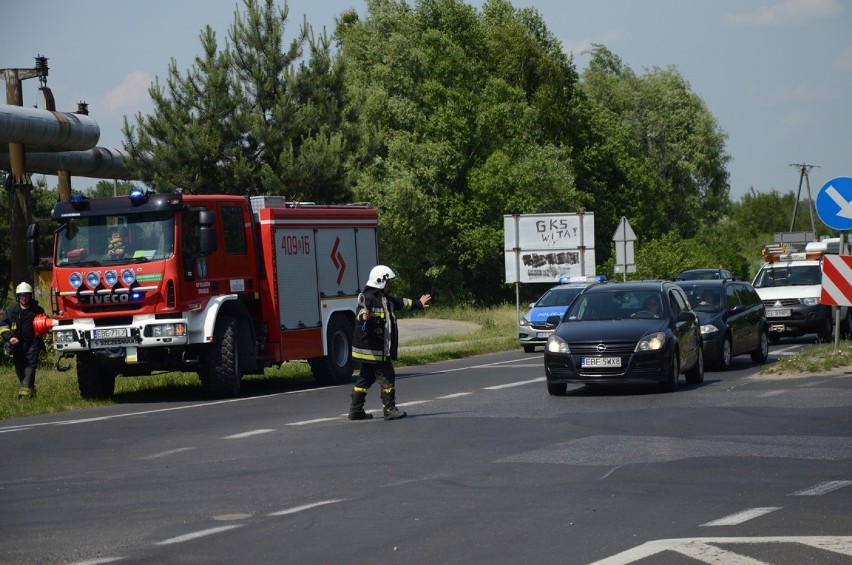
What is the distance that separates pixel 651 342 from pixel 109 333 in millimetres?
7757

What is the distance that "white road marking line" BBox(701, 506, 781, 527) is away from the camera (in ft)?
28.0

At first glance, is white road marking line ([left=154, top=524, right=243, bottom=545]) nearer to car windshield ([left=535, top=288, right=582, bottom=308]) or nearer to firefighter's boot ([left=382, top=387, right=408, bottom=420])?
firefighter's boot ([left=382, top=387, right=408, bottom=420])

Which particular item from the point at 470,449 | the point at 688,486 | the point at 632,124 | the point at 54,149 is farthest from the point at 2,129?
the point at 632,124

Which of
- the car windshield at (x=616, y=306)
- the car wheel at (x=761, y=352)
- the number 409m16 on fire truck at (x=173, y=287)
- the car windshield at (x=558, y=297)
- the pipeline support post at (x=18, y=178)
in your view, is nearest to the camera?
the car windshield at (x=616, y=306)

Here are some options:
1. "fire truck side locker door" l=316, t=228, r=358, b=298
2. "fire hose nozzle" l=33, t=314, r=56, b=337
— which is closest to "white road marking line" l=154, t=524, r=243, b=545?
"fire hose nozzle" l=33, t=314, r=56, b=337

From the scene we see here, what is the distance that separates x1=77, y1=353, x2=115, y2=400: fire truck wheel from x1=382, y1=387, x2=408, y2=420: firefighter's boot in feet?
21.7

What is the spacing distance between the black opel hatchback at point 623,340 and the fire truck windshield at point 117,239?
18.9 ft

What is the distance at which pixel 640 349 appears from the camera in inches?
715

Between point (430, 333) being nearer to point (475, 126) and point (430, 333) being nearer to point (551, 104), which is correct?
point (475, 126)

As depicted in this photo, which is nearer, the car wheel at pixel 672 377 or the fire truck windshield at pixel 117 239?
the car wheel at pixel 672 377

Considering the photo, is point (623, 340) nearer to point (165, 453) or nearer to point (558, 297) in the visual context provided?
point (165, 453)

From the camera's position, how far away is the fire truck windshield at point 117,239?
1953 cm

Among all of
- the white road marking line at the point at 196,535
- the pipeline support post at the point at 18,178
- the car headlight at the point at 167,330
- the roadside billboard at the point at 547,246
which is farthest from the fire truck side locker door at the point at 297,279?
the roadside billboard at the point at 547,246

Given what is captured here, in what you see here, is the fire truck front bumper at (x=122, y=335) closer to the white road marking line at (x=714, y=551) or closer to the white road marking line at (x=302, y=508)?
the white road marking line at (x=302, y=508)
